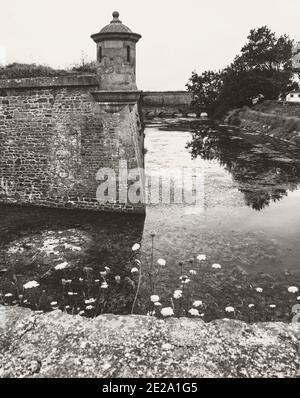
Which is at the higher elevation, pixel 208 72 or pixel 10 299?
pixel 208 72

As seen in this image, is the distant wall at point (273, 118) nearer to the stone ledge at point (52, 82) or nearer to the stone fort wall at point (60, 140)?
the stone fort wall at point (60, 140)

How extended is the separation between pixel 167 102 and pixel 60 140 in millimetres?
60918

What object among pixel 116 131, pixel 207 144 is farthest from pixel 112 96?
pixel 207 144

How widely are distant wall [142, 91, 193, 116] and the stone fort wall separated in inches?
2254

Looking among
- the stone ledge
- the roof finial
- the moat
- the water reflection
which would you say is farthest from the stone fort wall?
the water reflection

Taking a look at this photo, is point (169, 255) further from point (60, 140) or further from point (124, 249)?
point (60, 140)

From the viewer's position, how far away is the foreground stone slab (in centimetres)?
306

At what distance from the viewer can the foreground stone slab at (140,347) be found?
3.06 meters

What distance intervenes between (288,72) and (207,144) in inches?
932

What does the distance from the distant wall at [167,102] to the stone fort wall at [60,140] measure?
5725 centimetres

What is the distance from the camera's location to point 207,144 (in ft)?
83.0

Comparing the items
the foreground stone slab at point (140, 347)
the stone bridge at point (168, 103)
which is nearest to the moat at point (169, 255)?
the foreground stone slab at point (140, 347)

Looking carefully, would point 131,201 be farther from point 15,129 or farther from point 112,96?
point 15,129

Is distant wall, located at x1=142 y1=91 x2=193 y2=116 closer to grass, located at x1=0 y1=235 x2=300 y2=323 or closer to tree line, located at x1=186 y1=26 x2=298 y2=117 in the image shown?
tree line, located at x1=186 y1=26 x2=298 y2=117
